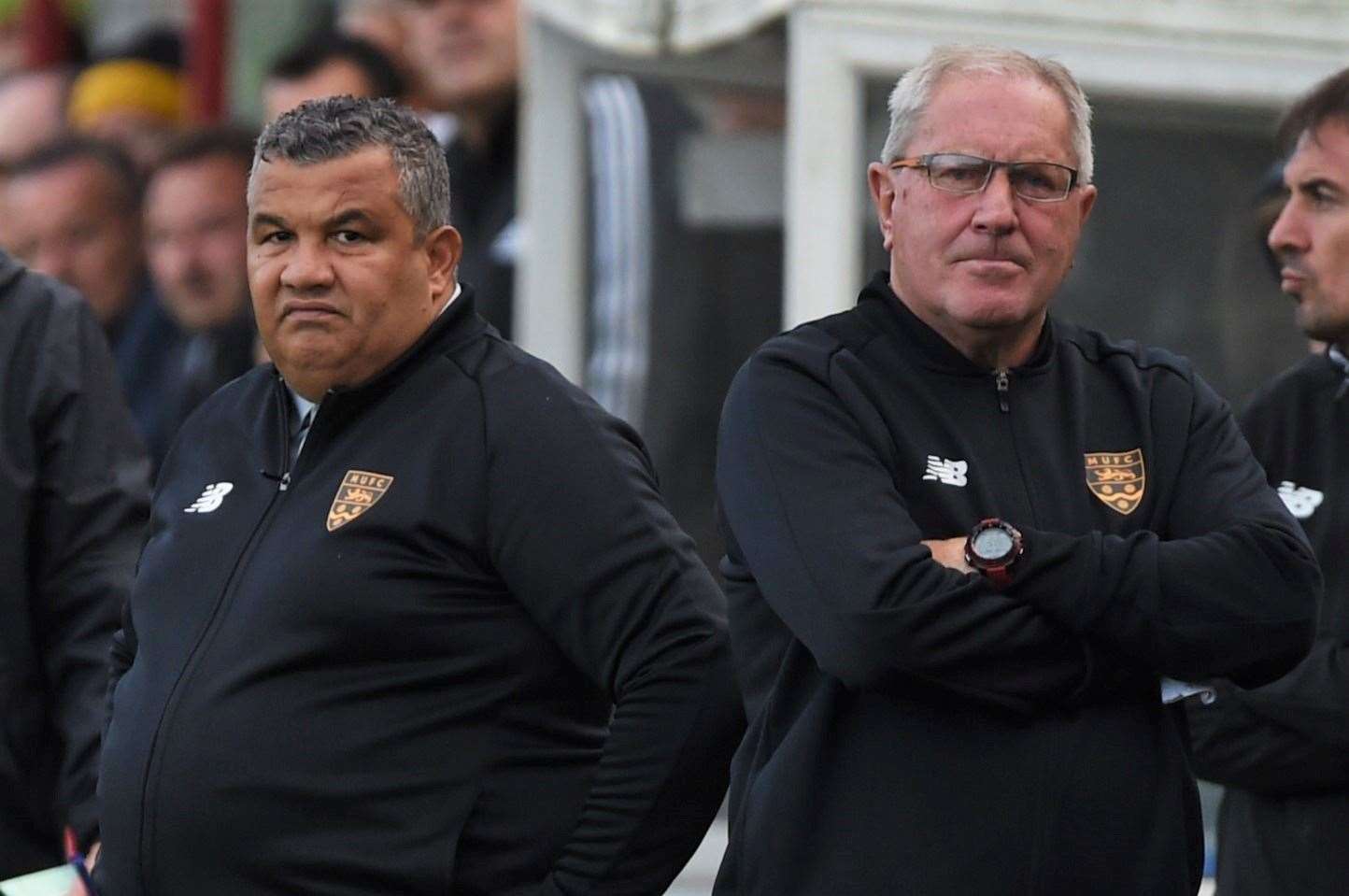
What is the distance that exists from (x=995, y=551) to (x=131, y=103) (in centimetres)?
749

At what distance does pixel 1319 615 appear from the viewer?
12.3 feet

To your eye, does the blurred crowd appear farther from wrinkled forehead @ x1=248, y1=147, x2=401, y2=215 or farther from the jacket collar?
the jacket collar

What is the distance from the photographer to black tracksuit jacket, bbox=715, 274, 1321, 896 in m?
3.18

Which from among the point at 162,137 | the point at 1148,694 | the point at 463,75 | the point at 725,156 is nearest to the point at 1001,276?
the point at 1148,694

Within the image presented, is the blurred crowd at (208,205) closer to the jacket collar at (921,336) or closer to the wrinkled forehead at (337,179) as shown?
the wrinkled forehead at (337,179)

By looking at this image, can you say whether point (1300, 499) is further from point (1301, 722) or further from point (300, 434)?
point (300, 434)

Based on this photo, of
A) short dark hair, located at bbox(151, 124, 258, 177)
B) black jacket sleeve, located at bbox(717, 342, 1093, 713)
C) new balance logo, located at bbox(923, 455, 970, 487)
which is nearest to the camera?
black jacket sleeve, located at bbox(717, 342, 1093, 713)

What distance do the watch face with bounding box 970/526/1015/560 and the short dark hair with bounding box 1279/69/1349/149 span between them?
1.16 m

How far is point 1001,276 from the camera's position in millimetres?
3369

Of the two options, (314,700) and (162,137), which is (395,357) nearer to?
(314,700)

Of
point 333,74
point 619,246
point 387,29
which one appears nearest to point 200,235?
point 333,74

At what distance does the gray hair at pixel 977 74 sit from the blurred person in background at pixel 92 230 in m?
4.48

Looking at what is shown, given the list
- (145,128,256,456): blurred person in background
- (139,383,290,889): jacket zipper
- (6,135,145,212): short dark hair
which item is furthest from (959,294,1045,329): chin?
(6,135,145,212): short dark hair

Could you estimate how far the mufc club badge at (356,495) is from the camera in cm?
345
